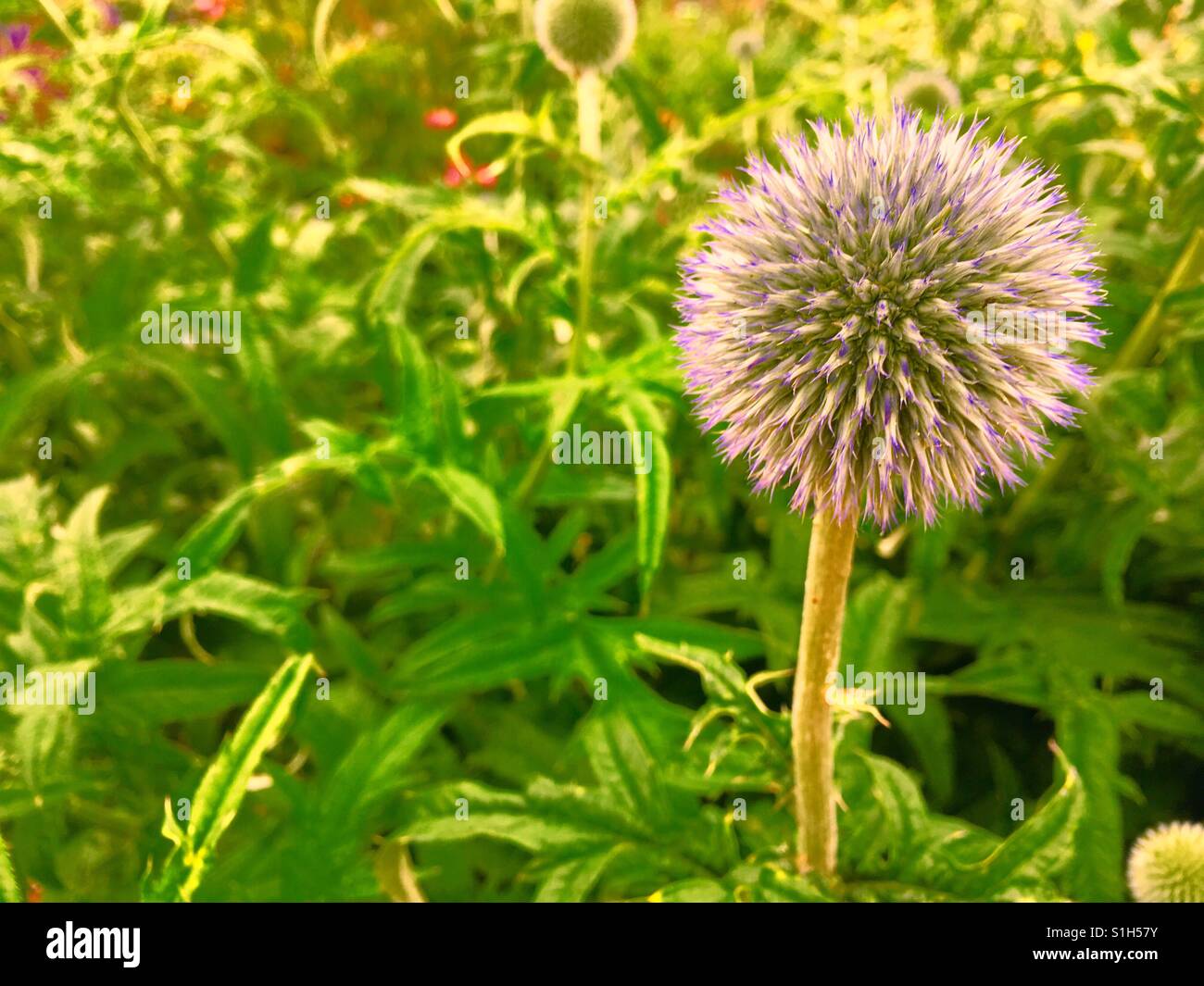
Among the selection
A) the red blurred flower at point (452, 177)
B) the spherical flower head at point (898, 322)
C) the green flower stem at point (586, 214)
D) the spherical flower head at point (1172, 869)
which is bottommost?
the spherical flower head at point (1172, 869)

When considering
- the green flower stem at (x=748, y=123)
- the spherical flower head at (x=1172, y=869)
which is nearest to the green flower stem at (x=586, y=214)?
the green flower stem at (x=748, y=123)

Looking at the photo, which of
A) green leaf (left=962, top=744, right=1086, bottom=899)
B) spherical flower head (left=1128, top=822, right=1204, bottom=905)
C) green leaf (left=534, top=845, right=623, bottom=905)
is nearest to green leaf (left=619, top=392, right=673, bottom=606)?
green leaf (left=534, top=845, right=623, bottom=905)

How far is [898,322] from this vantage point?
0.73 metres

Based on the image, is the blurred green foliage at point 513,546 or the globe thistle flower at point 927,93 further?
the globe thistle flower at point 927,93

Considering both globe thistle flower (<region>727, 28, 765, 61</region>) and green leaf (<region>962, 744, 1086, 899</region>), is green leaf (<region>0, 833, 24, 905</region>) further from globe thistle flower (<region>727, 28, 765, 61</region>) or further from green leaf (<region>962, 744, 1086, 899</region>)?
globe thistle flower (<region>727, 28, 765, 61</region>)

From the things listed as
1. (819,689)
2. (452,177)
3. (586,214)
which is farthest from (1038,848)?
(452,177)

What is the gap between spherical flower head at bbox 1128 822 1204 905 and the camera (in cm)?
101

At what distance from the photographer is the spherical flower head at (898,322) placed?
2.37 feet

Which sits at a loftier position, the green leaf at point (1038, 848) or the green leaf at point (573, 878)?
the green leaf at point (1038, 848)

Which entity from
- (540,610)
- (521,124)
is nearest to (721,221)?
(521,124)

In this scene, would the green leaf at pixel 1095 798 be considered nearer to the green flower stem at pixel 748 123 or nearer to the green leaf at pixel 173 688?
the green flower stem at pixel 748 123

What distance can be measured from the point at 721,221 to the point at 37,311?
1426mm

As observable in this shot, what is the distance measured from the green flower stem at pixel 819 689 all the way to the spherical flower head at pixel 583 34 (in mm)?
824
